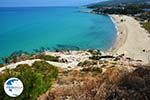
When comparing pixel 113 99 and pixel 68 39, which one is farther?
pixel 68 39

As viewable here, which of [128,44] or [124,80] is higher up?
[124,80]

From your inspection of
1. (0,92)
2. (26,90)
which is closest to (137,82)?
(26,90)

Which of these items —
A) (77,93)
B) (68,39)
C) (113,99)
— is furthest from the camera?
(68,39)

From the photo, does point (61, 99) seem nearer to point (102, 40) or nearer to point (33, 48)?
point (33, 48)

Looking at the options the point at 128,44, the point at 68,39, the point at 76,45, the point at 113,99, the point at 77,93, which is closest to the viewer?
the point at 113,99

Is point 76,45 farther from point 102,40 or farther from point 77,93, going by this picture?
point 77,93

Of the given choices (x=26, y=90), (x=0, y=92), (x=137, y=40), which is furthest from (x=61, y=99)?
(x=137, y=40)

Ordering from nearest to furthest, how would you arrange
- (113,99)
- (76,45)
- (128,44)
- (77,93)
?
(113,99) → (77,93) → (128,44) → (76,45)

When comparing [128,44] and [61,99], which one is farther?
[128,44]

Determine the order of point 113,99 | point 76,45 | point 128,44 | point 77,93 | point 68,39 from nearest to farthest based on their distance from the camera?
point 113,99 < point 77,93 < point 128,44 < point 76,45 < point 68,39
